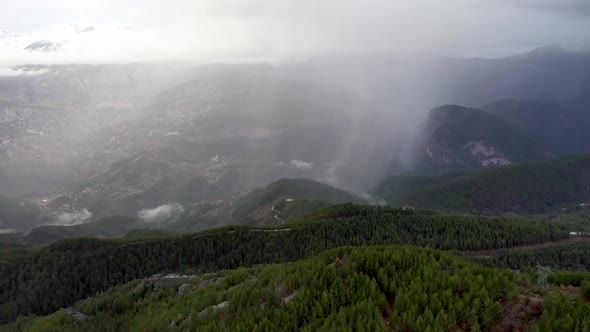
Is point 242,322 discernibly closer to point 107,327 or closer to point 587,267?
point 107,327

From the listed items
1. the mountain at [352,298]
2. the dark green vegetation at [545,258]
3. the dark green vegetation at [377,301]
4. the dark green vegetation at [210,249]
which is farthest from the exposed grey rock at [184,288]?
the dark green vegetation at [545,258]

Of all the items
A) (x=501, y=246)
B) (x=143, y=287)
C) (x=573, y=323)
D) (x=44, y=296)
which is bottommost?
(x=44, y=296)

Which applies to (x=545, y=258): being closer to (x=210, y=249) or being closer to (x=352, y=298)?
(x=352, y=298)

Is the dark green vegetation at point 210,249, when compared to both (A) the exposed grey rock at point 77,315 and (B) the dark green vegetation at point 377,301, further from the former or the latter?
(B) the dark green vegetation at point 377,301

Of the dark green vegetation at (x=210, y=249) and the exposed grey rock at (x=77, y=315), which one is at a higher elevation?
the exposed grey rock at (x=77, y=315)

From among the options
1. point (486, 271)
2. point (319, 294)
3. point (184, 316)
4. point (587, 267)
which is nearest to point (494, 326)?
point (486, 271)
